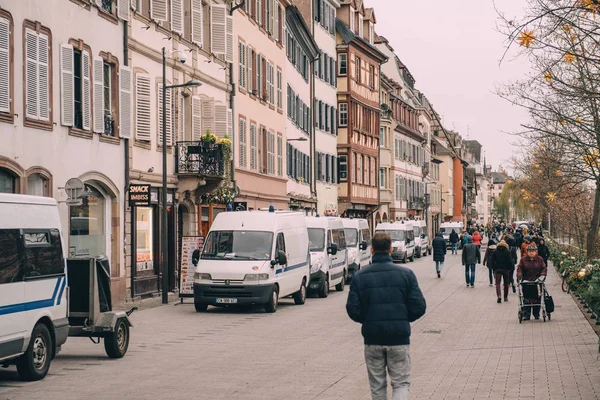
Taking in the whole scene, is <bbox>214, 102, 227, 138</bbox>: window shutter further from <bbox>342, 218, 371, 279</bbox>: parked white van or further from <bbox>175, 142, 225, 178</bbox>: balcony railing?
<bbox>342, 218, 371, 279</bbox>: parked white van

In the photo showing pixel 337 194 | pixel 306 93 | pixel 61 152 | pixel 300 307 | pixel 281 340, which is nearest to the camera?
pixel 281 340

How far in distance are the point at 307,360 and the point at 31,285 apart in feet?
14.6

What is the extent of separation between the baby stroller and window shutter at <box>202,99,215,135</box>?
1615cm

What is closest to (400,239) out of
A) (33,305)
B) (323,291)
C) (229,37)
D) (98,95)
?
(229,37)

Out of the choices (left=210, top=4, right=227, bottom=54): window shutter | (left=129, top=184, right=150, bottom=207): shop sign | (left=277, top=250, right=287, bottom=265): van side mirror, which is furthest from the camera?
(left=210, top=4, right=227, bottom=54): window shutter

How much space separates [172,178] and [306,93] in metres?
26.5

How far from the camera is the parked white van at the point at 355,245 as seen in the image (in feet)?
128

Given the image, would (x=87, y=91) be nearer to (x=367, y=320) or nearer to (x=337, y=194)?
(x=367, y=320)

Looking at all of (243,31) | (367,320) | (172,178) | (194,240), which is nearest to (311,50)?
(243,31)

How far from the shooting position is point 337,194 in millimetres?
67812

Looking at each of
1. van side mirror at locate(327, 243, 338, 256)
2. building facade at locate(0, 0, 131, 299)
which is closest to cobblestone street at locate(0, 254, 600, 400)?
building facade at locate(0, 0, 131, 299)

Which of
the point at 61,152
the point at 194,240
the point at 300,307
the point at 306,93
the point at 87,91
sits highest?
the point at 306,93

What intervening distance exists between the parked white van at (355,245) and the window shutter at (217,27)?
7938mm

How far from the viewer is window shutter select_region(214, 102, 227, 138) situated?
3678 cm
